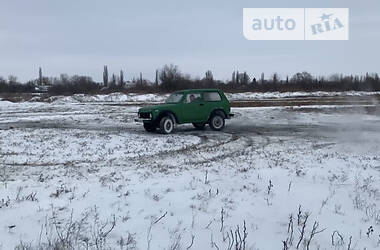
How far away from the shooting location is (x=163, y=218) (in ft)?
19.0

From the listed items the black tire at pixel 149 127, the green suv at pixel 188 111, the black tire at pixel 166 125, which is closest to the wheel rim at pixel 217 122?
the green suv at pixel 188 111

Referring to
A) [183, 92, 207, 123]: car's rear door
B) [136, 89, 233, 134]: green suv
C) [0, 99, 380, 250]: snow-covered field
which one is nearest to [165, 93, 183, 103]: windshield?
[136, 89, 233, 134]: green suv

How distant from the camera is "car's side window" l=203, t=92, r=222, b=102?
17547mm

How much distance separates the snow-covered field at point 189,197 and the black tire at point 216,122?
551cm

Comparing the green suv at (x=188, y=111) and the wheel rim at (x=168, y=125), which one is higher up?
the green suv at (x=188, y=111)

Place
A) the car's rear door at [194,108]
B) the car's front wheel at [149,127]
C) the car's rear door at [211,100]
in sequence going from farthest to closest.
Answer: the car's rear door at [211,100]
the car's rear door at [194,108]
the car's front wheel at [149,127]

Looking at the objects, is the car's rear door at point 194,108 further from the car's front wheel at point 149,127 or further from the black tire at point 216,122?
the car's front wheel at point 149,127

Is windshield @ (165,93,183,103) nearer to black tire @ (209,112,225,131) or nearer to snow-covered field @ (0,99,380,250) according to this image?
black tire @ (209,112,225,131)

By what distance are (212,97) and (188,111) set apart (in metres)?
1.49

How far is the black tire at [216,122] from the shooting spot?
691 inches

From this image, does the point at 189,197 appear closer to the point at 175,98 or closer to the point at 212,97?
the point at 175,98

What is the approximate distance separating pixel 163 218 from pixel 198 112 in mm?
11583

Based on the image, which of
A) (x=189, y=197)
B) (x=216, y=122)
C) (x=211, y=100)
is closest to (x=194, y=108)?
(x=211, y=100)

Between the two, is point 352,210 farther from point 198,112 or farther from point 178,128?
point 178,128
